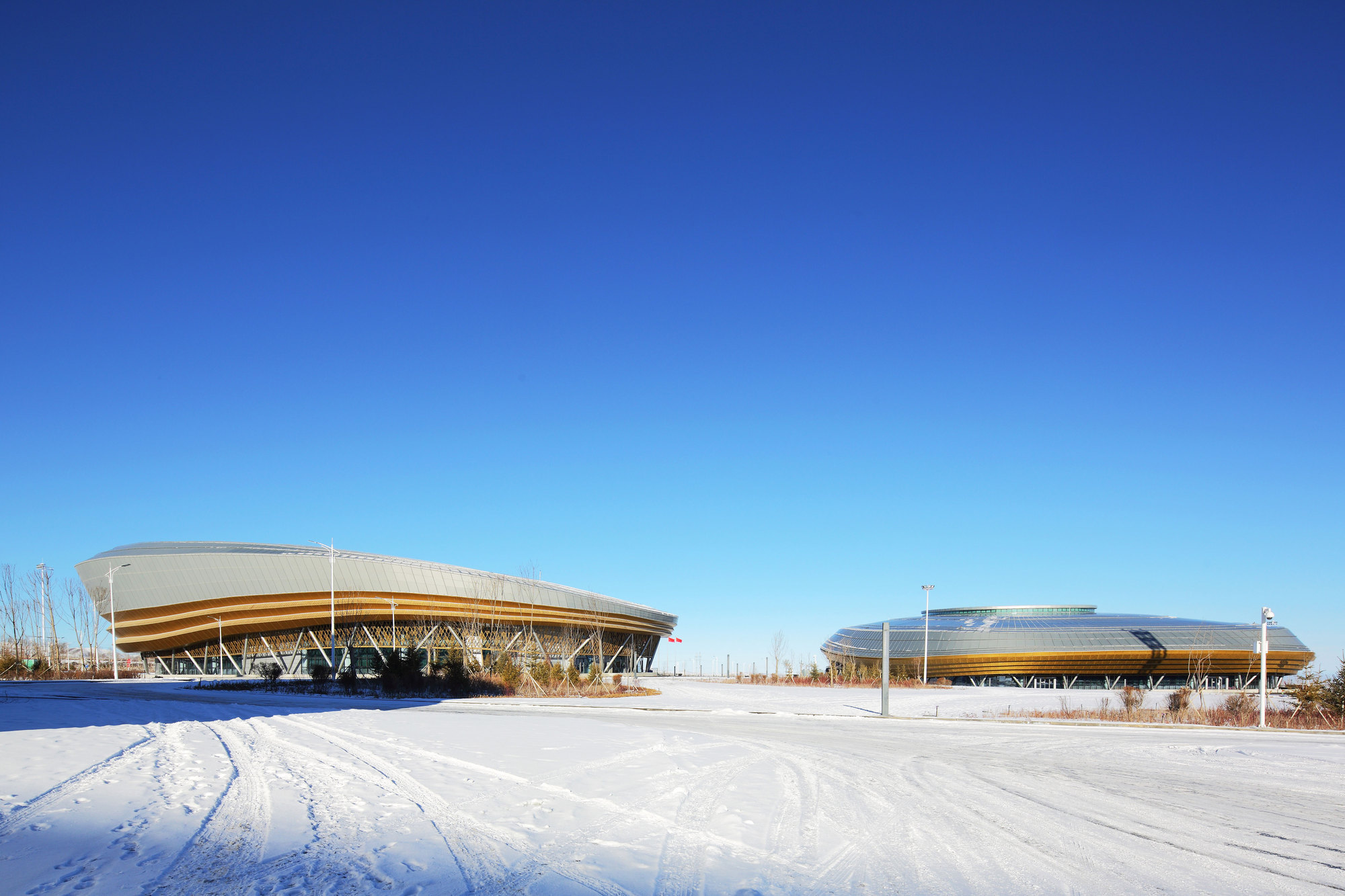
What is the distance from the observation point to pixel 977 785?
10305mm

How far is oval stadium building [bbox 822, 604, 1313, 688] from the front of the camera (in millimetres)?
70312

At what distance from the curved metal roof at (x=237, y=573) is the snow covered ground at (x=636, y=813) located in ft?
152

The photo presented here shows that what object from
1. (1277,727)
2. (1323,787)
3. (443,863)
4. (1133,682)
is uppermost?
(443,863)

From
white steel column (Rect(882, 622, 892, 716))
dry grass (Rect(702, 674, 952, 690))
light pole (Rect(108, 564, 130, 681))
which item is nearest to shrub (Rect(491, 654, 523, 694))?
white steel column (Rect(882, 622, 892, 716))

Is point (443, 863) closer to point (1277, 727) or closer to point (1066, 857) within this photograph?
point (1066, 857)

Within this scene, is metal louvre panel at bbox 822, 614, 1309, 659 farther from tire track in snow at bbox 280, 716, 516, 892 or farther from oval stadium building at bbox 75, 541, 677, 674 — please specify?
tire track in snow at bbox 280, 716, 516, 892

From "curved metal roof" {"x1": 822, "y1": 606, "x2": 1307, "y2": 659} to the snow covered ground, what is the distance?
62481 millimetres

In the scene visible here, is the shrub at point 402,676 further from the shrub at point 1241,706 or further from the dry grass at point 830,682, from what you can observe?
the shrub at point 1241,706

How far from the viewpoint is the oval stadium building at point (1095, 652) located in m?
70.3

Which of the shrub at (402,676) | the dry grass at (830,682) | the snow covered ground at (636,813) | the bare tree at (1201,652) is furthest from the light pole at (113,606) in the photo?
the bare tree at (1201,652)

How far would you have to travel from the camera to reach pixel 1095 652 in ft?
237

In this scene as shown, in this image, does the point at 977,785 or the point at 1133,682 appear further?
the point at 1133,682

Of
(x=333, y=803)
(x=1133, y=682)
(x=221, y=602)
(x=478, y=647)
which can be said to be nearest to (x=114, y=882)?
(x=333, y=803)

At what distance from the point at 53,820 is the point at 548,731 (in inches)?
396
